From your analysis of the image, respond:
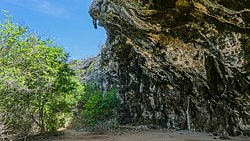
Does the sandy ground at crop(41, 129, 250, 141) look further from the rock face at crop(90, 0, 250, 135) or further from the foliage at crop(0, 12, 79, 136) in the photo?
the foliage at crop(0, 12, 79, 136)

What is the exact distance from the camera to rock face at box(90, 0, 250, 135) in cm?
815

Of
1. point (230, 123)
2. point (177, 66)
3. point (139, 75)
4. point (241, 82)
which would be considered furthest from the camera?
point (139, 75)

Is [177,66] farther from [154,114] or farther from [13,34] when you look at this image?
[13,34]

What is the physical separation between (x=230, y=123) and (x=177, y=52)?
369 centimetres

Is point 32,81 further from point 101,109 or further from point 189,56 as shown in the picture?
point 101,109

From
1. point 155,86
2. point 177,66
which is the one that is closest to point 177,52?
point 177,66

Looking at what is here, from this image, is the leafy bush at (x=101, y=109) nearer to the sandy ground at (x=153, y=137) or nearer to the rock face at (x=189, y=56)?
the rock face at (x=189, y=56)

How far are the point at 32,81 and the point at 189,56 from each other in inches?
261

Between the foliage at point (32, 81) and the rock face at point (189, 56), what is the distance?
292 centimetres

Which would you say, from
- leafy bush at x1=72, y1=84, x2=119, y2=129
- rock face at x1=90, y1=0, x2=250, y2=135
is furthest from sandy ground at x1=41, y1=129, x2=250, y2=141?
leafy bush at x1=72, y1=84, x2=119, y2=129

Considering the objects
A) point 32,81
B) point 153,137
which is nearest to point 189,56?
point 153,137

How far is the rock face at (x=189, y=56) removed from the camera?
8.15 meters

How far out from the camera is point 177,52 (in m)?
13.4

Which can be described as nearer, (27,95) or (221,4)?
(221,4)
